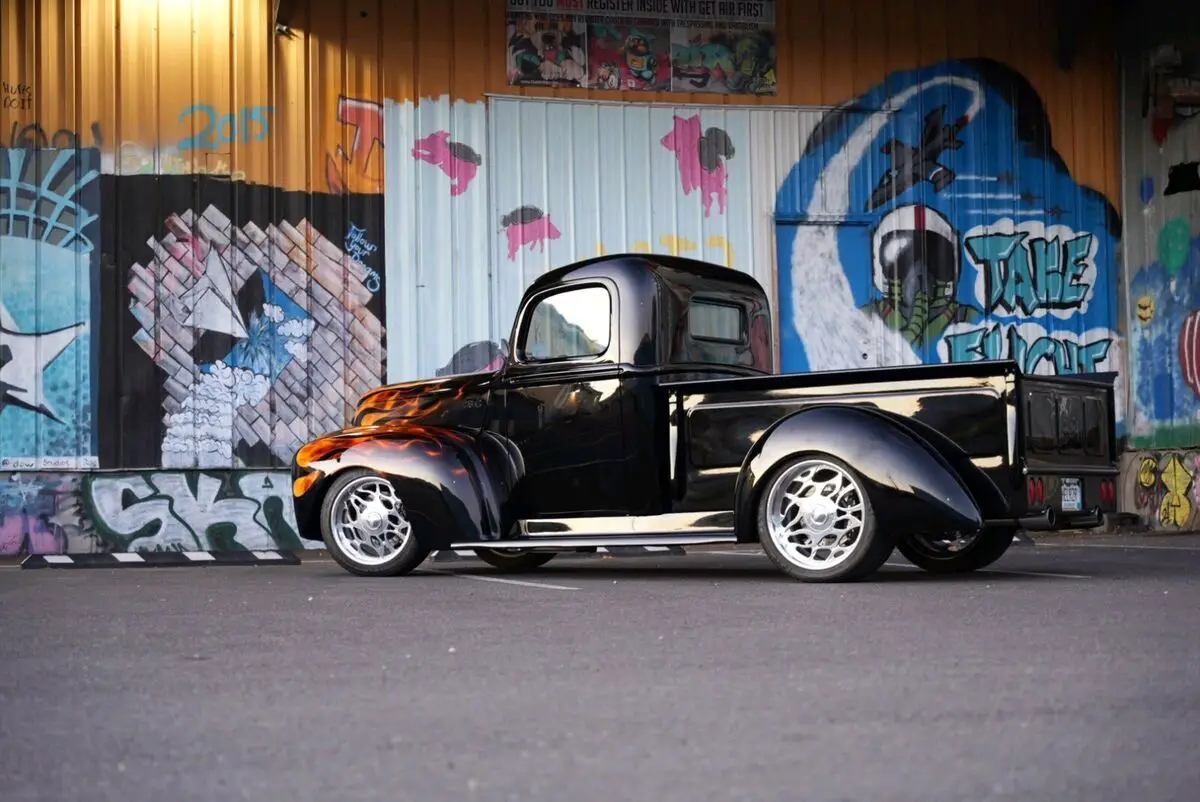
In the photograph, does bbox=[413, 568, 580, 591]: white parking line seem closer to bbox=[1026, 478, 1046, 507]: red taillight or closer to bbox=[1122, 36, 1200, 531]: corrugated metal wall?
bbox=[1026, 478, 1046, 507]: red taillight

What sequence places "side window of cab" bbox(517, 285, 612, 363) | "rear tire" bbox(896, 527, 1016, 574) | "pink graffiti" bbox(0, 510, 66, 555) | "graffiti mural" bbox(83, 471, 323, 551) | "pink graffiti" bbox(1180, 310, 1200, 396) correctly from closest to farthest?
"rear tire" bbox(896, 527, 1016, 574) < "side window of cab" bbox(517, 285, 612, 363) < "pink graffiti" bbox(0, 510, 66, 555) < "graffiti mural" bbox(83, 471, 323, 551) < "pink graffiti" bbox(1180, 310, 1200, 396)

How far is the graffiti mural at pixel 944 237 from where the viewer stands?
54.7 feet

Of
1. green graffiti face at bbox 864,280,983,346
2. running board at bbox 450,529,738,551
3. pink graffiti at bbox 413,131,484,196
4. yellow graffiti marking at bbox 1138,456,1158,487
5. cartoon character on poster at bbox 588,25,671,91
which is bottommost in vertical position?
running board at bbox 450,529,738,551

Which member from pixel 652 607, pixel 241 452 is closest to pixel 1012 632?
pixel 652 607

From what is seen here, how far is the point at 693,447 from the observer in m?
8.67

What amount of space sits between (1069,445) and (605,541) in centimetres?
241

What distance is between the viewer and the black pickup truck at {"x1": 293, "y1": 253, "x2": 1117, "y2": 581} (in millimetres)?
7770

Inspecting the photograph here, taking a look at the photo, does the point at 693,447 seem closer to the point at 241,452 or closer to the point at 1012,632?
the point at 1012,632

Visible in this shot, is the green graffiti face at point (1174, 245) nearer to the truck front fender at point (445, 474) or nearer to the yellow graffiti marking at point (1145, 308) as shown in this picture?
the yellow graffiti marking at point (1145, 308)

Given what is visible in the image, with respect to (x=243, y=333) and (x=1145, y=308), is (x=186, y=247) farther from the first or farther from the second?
(x=1145, y=308)

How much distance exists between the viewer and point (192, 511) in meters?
15.0

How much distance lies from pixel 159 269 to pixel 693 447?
8.10m

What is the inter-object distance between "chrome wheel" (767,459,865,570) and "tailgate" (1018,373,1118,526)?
32.9 inches

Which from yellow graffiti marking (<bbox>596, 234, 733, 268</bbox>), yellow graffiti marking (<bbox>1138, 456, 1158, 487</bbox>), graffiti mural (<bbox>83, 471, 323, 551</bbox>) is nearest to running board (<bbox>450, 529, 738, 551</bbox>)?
graffiti mural (<bbox>83, 471, 323, 551</bbox>)
